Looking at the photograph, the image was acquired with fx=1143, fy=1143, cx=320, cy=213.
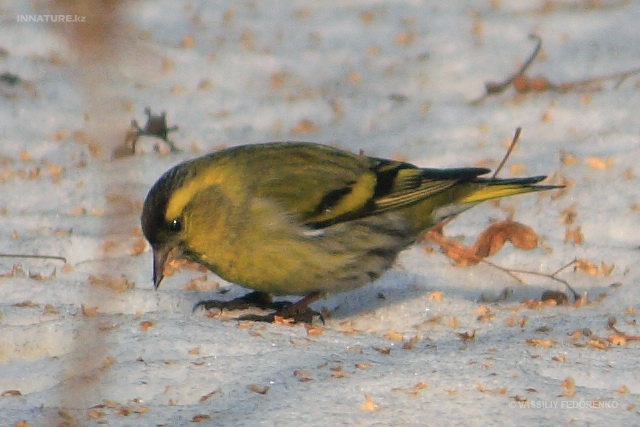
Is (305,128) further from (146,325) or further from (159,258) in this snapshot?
(146,325)

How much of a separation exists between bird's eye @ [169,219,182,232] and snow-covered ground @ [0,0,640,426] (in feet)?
0.76

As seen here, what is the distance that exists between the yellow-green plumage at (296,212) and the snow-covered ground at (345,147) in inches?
8.8

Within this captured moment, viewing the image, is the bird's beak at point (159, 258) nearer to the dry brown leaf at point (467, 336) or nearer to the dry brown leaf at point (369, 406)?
the dry brown leaf at point (467, 336)

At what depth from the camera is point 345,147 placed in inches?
277

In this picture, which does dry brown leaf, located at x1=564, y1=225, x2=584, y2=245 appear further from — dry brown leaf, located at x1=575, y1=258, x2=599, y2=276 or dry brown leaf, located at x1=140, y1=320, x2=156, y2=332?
dry brown leaf, located at x1=140, y1=320, x2=156, y2=332

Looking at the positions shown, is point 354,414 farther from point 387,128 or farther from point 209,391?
point 387,128

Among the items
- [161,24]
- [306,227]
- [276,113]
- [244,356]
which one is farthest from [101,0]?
[161,24]

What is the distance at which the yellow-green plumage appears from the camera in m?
4.41

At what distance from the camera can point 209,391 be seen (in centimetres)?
348

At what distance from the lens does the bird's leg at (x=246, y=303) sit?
4.59 metres

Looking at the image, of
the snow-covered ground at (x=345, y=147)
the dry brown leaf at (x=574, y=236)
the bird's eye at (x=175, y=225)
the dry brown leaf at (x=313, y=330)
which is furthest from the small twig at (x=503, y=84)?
the dry brown leaf at (x=313, y=330)

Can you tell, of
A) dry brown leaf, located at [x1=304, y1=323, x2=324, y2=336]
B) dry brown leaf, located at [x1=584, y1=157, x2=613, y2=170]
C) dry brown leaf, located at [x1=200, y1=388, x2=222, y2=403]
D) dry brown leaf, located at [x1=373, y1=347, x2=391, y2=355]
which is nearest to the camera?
dry brown leaf, located at [x1=200, y1=388, x2=222, y2=403]

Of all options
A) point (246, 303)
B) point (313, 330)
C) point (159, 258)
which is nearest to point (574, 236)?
point (246, 303)

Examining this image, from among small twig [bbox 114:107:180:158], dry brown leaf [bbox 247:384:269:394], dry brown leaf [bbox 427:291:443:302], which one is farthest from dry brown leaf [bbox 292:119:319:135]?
dry brown leaf [bbox 247:384:269:394]
